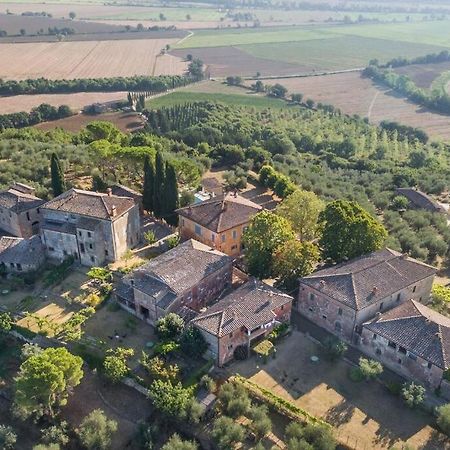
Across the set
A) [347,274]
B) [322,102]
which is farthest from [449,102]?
[347,274]

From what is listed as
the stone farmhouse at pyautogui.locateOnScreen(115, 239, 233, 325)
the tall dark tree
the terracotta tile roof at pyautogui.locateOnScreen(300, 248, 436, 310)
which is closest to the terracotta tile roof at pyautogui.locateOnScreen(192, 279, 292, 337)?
the stone farmhouse at pyautogui.locateOnScreen(115, 239, 233, 325)

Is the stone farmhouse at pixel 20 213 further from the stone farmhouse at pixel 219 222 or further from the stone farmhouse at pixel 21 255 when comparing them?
the stone farmhouse at pixel 219 222

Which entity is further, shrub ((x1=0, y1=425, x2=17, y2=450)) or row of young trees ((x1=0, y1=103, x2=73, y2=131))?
row of young trees ((x1=0, y1=103, x2=73, y2=131))

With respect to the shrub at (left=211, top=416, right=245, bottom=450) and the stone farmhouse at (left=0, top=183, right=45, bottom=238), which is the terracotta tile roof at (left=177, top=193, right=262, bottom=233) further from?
the shrub at (left=211, top=416, right=245, bottom=450)

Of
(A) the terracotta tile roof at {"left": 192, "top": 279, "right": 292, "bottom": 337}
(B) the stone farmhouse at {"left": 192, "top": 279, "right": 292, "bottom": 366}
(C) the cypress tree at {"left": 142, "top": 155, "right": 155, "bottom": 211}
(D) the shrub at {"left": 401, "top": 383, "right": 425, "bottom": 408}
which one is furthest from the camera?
(C) the cypress tree at {"left": 142, "top": 155, "right": 155, "bottom": 211}

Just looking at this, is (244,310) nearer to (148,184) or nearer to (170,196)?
(170,196)

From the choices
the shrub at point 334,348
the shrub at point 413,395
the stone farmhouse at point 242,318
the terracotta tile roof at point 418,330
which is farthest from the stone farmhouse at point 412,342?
the stone farmhouse at point 242,318
